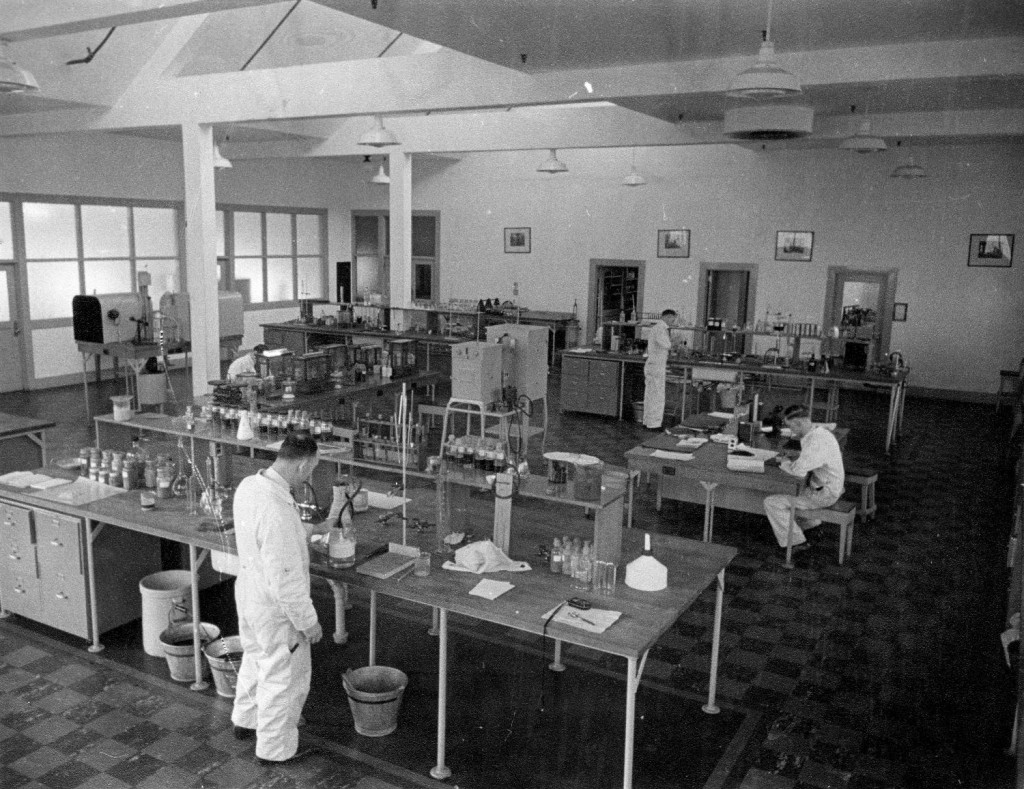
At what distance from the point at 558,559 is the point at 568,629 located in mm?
749

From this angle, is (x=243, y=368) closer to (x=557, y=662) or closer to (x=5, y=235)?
(x=557, y=662)

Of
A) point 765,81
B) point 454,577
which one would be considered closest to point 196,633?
point 454,577

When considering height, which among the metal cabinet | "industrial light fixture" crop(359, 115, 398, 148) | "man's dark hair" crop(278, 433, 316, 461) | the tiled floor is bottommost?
the tiled floor

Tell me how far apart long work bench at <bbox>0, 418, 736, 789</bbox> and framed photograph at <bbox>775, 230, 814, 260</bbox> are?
12.5m

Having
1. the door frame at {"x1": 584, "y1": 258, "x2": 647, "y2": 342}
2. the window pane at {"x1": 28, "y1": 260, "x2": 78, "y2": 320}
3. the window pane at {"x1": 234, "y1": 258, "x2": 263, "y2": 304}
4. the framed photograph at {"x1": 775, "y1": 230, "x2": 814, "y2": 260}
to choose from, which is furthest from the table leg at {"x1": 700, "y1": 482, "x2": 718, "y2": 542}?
the window pane at {"x1": 234, "y1": 258, "x2": 263, "y2": 304}

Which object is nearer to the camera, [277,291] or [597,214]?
[597,214]

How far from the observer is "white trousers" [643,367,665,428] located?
43.4 feet

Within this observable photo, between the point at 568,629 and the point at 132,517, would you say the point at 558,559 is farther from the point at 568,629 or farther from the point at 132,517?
the point at 132,517

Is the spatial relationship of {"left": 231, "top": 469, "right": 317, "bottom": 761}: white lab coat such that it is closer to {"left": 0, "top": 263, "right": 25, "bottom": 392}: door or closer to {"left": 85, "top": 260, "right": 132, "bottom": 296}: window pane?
{"left": 0, "top": 263, "right": 25, "bottom": 392}: door

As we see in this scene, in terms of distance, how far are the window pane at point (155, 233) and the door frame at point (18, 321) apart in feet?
8.27

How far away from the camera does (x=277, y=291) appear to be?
2095 cm

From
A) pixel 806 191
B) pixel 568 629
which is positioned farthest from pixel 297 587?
pixel 806 191

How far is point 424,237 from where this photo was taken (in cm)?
2119

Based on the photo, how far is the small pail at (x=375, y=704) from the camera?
502 cm
